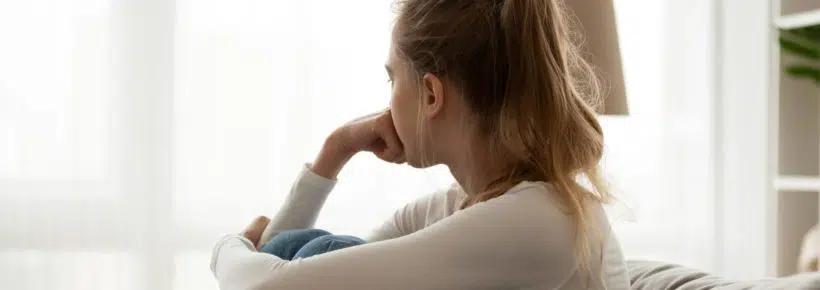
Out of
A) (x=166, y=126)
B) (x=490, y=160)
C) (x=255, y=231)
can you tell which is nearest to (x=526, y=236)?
(x=490, y=160)

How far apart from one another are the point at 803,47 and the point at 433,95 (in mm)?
1793

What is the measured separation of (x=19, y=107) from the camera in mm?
2562

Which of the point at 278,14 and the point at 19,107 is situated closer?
the point at 19,107

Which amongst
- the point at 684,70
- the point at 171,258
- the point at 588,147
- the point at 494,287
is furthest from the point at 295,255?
the point at 684,70

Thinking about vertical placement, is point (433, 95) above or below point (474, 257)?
above

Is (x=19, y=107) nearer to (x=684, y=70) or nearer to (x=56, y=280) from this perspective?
(x=56, y=280)

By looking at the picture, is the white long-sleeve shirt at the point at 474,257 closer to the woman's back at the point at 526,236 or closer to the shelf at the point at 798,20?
the woman's back at the point at 526,236

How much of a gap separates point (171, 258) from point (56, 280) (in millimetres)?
273

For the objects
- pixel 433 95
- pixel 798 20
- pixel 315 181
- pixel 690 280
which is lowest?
pixel 690 280

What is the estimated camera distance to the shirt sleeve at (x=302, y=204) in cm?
169

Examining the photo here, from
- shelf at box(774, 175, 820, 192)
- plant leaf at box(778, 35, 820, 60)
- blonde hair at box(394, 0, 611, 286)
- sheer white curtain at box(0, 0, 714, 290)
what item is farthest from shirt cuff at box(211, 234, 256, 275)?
plant leaf at box(778, 35, 820, 60)

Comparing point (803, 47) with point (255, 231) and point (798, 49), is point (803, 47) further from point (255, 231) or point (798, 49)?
point (255, 231)

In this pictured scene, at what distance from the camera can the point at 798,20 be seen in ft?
9.15

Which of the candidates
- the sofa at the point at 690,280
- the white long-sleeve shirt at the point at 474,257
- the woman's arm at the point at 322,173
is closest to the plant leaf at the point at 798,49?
the sofa at the point at 690,280
